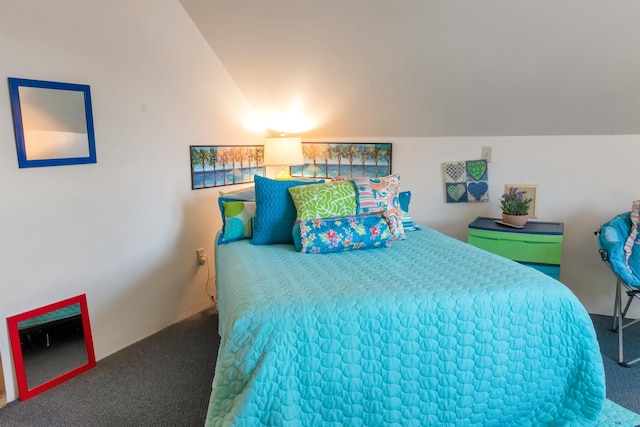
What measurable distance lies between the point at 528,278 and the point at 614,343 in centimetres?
138

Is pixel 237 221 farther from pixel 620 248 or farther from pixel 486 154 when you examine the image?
pixel 620 248

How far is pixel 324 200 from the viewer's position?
7.41 feet

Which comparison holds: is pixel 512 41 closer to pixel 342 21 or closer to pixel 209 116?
pixel 342 21

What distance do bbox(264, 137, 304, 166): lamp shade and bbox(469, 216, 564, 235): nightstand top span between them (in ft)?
4.55

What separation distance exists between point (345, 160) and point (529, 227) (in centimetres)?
146

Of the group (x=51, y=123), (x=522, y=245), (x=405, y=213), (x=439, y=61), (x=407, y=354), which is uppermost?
(x=439, y=61)

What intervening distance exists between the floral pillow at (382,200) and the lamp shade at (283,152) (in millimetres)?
925

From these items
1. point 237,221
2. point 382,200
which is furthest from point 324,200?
point 237,221

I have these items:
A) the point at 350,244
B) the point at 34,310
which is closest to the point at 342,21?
the point at 350,244

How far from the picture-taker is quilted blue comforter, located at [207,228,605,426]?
1.38 metres

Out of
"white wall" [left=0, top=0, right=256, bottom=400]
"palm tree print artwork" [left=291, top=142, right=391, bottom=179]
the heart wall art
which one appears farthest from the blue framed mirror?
the heart wall art

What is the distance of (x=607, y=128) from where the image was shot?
2686 millimetres

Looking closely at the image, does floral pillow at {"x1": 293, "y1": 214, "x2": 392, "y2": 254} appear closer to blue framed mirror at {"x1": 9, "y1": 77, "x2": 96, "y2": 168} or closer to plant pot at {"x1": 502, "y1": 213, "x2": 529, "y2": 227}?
plant pot at {"x1": 502, "y1": 213, "x2": 529, "y2": 227}

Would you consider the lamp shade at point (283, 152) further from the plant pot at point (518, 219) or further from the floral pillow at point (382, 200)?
the plant pot at point (518, 219)
